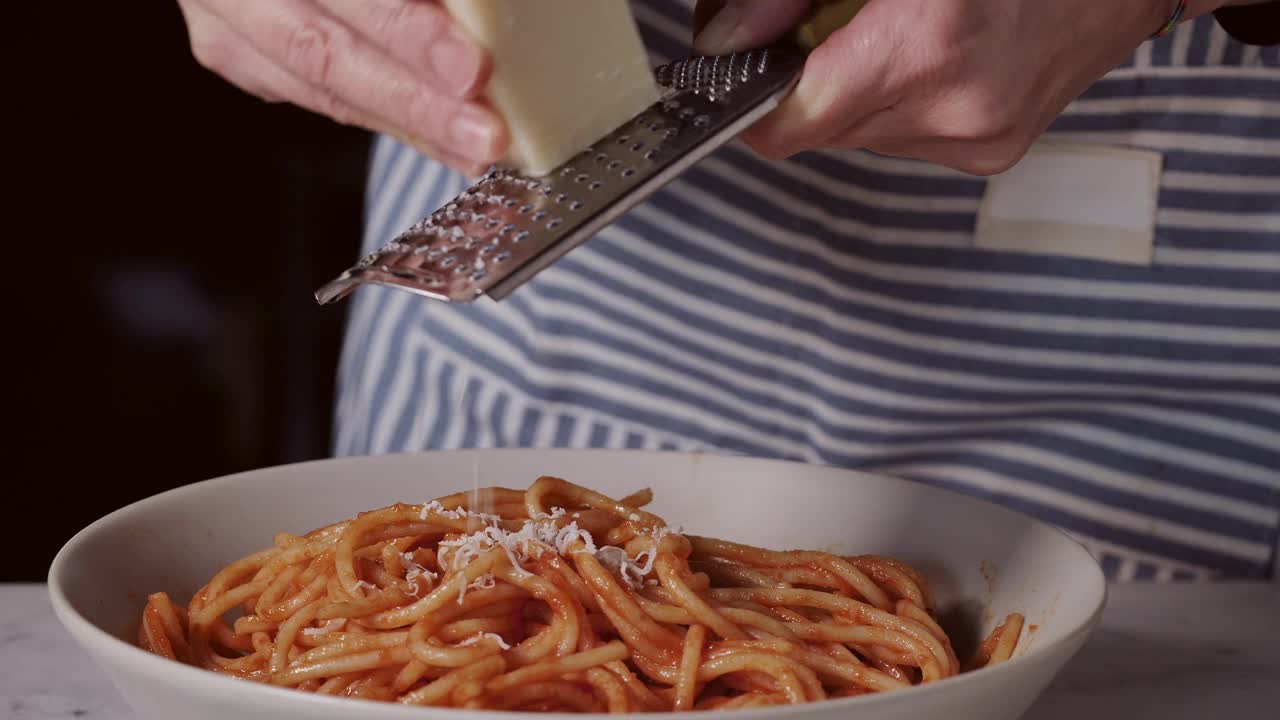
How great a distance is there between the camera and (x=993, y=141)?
1.16 meters

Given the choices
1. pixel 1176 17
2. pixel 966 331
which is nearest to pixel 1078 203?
pixel 966 331

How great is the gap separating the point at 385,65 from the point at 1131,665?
2.71 feet

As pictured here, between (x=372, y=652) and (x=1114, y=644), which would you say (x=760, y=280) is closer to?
(x=1114, y=644)

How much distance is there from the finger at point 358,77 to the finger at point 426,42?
14mm

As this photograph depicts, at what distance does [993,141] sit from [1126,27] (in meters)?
0.22

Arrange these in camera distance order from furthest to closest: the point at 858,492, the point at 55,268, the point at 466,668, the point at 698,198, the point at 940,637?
the point at 55,268 < the point at 698,198 < the point at 858,492 < the point at 940,637 < the point at 466,668

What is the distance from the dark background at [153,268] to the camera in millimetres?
3654

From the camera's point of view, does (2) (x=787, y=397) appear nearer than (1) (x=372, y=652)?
No

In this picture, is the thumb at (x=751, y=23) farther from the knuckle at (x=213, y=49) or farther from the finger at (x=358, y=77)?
the knuckle at (x=213, y=49)

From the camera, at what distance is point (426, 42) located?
2.90 feet

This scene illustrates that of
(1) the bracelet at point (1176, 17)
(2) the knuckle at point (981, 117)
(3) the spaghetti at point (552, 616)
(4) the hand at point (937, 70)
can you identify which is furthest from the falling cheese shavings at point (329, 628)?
(1) the bracelet at point (1176, 17)

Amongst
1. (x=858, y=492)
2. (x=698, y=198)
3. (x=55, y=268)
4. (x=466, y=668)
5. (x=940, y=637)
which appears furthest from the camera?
(x=55, y=268)

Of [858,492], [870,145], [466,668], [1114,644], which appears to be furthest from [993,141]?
[466,668]

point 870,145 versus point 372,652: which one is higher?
point 870,145
